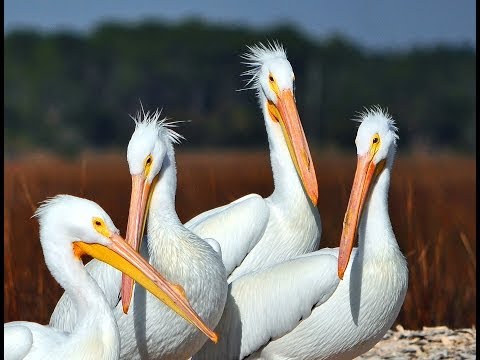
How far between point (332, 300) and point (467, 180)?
44.7 feet

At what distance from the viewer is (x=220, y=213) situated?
6258mm

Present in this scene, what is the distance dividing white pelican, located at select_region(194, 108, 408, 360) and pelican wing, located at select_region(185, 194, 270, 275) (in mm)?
234

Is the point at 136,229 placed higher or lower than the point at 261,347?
higher

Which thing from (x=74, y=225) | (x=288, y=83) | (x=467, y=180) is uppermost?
(x=288, y=83)

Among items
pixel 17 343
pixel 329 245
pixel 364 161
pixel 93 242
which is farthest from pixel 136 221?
pixel 329 245

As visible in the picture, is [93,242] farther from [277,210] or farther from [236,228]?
[277,210]

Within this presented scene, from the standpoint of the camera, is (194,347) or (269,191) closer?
(194,347)

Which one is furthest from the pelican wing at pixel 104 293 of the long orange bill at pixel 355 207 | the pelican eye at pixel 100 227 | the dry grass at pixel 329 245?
the dry grass at pixel 329 245

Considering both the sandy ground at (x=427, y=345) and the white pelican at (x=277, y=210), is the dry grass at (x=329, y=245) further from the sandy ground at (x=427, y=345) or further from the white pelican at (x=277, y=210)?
the white pelican at (x=277, y=210)

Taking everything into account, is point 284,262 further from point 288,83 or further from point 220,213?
point 288,83

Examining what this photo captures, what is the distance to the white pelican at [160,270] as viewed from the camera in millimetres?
5426

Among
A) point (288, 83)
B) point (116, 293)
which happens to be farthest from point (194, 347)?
point (288, 83)

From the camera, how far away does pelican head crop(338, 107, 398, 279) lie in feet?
18.3

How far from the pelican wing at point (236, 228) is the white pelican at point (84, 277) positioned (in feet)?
3.83
